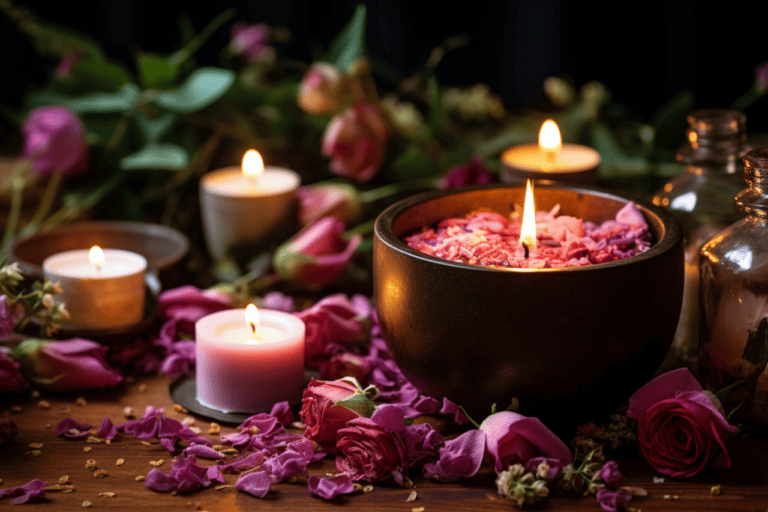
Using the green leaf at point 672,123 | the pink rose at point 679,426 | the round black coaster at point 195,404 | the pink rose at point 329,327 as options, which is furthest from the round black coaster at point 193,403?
the green leaf at point 672,123

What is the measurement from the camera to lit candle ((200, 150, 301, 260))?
983 millimetres

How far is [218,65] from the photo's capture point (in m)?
1.53

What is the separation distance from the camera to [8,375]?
74 cm

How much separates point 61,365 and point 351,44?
0.62 meters

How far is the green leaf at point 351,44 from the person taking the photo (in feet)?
3.72

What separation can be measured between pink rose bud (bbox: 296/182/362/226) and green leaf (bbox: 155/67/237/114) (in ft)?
0.59

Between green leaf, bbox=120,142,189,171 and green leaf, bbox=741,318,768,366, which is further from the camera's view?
green leaf, bbox=120,142,189,171

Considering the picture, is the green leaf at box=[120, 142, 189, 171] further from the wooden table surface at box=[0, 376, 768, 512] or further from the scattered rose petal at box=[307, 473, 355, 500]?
the scattered rose petal at box=[307, 473, 355, 500]

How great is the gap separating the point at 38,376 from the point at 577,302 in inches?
19.4

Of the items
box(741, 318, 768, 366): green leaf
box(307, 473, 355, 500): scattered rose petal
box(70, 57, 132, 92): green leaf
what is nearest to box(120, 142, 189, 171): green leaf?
box(70, 57, 132, 92): green leaf

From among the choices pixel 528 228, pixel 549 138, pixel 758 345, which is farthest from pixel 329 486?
pixel 549 138

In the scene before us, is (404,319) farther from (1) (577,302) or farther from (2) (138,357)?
(2) (138,357)

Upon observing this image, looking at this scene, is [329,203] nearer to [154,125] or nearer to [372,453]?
[154,125]

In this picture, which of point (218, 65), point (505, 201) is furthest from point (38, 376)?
point (218, 65)
